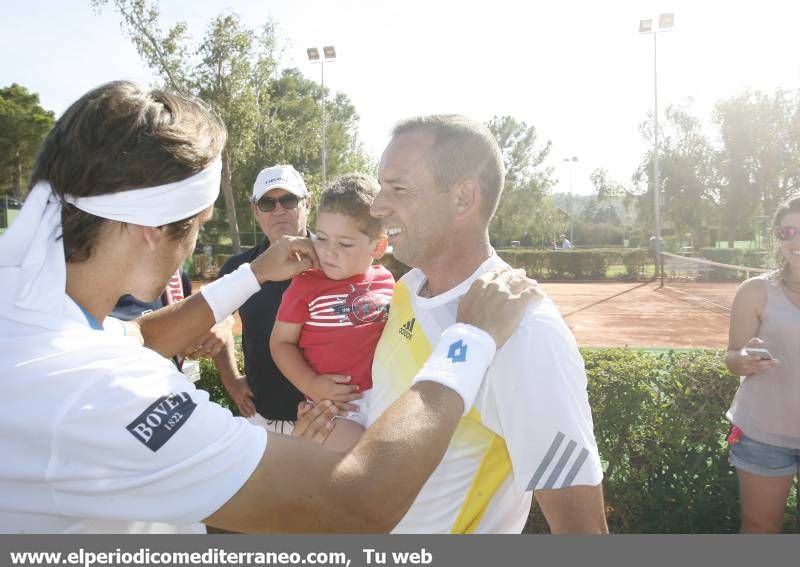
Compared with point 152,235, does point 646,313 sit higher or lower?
lower

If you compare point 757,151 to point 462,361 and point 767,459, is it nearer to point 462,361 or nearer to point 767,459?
point 767,459

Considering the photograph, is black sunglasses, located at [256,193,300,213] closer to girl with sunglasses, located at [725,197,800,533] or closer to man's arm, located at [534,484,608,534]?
girl with sunglasses, located at [725,197,800,533]

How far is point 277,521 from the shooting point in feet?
4.94

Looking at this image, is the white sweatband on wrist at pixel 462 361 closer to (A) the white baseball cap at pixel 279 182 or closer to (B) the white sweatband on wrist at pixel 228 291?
(B) the white sweatband on wrist at pixel 228 291

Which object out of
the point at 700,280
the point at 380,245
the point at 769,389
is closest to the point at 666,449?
the point at 769,389

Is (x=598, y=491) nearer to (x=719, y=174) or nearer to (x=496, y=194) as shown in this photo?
(x=496, y=194)

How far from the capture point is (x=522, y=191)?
66.9 meters

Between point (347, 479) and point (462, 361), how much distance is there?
479 mm

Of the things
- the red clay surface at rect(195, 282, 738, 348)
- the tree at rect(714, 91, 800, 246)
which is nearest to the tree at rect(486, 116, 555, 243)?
the tree at rect(714, 91, 800, 246)

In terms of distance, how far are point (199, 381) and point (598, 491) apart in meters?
4.52

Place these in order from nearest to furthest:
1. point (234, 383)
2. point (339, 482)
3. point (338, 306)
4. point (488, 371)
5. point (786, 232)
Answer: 1. point (339, 482)
2. point (488, 371)
3. point (338, 306)
4. point (786, 232)
5. point (234, 383)

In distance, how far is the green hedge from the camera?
14.2ft

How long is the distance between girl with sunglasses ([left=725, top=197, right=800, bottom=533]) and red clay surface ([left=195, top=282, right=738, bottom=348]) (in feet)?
35.1

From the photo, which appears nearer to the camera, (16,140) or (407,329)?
(407,329)
